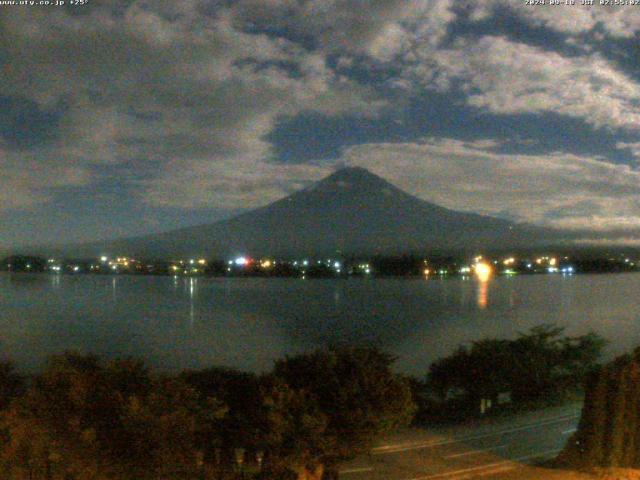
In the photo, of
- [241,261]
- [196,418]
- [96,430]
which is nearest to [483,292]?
[241,261]

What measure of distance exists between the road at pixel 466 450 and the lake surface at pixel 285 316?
11.7 metres

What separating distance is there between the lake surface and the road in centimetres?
1166

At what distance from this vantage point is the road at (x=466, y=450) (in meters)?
9.32

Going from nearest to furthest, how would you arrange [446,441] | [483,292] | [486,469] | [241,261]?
[486,469] < [446,441] < [483,292] < [241,261]

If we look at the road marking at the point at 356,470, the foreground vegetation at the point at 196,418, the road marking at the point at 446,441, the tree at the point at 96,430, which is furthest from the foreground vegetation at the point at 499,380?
the tree at the point at 96,430

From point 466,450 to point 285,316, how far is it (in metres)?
33.4

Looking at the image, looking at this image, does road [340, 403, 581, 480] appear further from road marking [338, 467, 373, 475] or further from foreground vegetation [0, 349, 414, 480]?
foreground vegetation [0, 349, 414, 480]

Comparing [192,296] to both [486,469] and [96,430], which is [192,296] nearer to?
[486,469]

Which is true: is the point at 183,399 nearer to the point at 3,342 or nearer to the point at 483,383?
the point at 483,383

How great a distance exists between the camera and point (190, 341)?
34.8m

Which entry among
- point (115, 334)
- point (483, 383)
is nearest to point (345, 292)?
point (115, 334)

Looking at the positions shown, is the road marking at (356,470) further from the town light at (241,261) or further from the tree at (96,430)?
the town light at (241,261)

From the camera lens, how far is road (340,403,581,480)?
9320mm

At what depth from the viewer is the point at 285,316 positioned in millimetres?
44062
